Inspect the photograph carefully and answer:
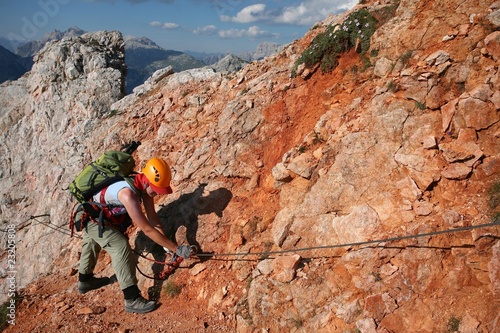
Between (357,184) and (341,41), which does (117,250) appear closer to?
(357,184)

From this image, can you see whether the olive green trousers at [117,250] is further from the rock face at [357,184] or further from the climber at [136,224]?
the rock face at [357,184]

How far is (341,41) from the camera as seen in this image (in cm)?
902

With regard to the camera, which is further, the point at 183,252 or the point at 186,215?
the point at 186,215

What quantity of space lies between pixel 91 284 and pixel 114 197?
2.50 m

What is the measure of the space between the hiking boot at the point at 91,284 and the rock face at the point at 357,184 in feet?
4.04

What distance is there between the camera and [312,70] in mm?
9375

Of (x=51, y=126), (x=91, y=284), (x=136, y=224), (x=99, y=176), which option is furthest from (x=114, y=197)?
(x=51, y=126)

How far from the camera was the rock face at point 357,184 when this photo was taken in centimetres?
482

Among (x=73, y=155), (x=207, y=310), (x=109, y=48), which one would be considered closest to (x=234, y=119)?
(x=207, y=310)

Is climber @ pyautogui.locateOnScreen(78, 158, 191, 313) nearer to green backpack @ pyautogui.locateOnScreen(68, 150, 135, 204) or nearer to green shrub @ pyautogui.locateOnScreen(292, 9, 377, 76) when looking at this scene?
green backpack @ pyautogui.locateOnScreen(68, 150, 135, 204)

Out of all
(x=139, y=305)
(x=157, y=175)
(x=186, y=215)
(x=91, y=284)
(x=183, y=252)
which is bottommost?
(x=139, y=305)

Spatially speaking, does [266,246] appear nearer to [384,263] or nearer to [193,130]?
[384,263]

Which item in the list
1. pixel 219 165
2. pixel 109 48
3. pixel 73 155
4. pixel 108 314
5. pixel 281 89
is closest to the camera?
pixel 108 314

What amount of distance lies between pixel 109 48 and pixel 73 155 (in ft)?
33.0
